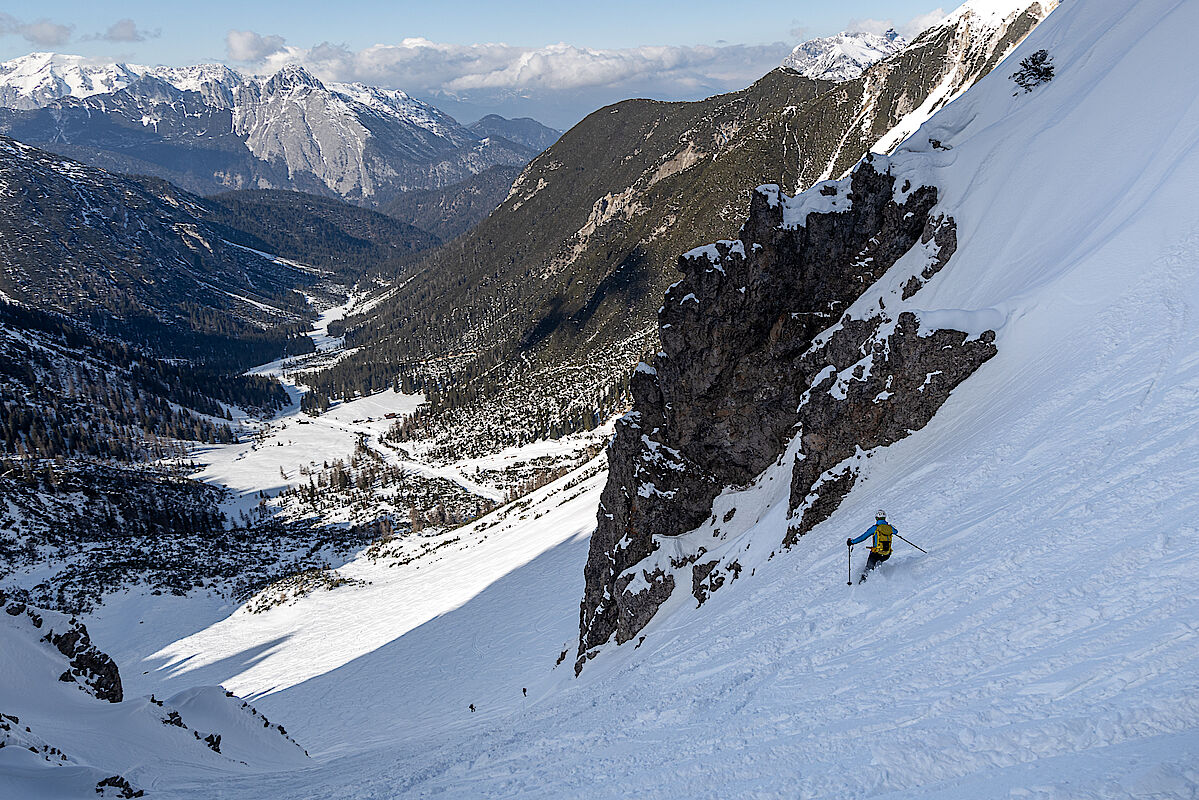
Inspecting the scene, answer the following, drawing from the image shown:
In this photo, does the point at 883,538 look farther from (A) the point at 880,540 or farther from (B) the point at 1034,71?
(B) the point at 1034,71

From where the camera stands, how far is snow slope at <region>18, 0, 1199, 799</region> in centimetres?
791

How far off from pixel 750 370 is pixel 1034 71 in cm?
2616

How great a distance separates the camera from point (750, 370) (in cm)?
3450

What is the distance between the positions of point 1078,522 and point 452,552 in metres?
77.8

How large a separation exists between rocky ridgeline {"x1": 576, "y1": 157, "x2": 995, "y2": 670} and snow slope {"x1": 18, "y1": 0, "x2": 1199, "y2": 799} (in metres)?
1.79

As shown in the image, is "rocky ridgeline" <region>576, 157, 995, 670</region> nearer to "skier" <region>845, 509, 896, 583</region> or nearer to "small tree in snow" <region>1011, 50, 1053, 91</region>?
"skier" <region>845, 509, 896, 583</region>

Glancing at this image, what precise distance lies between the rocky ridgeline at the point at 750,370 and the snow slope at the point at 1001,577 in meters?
A: 1.79

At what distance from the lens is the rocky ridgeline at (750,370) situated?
90.5 feet

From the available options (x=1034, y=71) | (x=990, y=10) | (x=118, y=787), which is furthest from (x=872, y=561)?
(x=990, y=10)

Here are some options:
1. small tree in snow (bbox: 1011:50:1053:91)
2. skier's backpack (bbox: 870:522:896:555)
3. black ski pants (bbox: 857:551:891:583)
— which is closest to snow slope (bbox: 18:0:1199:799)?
black ski pants (bbox: 857:551:891:583)

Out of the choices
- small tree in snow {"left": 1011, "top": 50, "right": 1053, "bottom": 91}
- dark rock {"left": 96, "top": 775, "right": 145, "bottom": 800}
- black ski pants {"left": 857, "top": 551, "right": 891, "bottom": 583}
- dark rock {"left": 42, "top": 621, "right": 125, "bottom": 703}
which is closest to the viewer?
black ski pants {"left": 857, "top": 551, "right": 891, "bottom": 583}

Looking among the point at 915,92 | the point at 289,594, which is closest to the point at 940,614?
the point at 289,594

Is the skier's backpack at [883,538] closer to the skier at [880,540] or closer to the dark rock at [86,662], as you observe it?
the skier at [880,540]

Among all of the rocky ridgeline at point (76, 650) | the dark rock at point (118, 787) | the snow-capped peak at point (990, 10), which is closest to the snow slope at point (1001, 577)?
the dark rock at point (118, 787)
